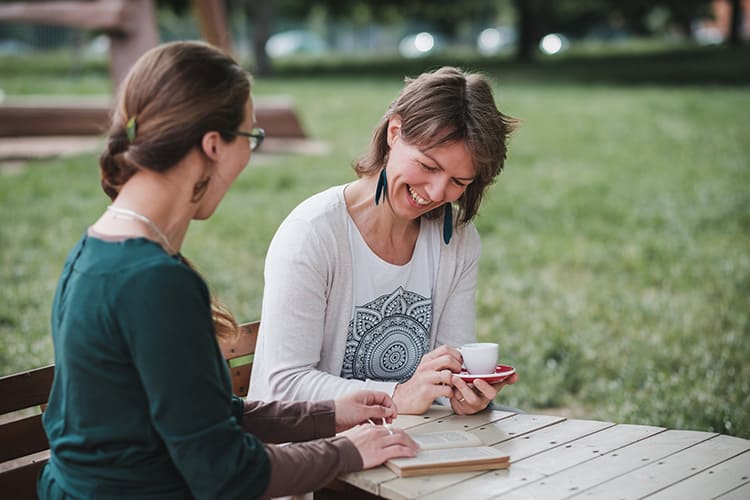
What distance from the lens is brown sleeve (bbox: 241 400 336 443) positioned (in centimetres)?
235

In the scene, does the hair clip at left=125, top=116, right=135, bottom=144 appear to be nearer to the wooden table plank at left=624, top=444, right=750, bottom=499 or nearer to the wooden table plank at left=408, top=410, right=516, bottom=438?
the wooden table plank at left=408, top=410, right=516, bottom=438

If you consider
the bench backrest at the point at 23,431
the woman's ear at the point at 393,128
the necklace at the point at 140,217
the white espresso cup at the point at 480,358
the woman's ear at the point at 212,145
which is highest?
the woman's ear at the point at 212,145

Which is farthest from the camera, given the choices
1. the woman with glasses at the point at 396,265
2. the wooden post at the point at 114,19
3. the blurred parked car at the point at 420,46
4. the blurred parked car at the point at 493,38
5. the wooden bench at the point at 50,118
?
the blurred parked car at the point at 493,38

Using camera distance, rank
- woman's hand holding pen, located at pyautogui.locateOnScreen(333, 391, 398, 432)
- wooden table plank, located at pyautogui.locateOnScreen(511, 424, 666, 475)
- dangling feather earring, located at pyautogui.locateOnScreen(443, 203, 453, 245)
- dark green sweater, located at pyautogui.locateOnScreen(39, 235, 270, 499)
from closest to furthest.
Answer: dark green sweater, located at pyautogui.locateOnScreen(39, 235, 270, 499) < wooden table plank, located at pyautogui.locateOnScreen(511, 424, 666, 475) < woman's hand holding pen, located at pyautogui.locateOnScreen(333, 391, 398, 432) < dangling feather earring, located at pyautogui.locateOnScreen(443, 203, 453, 245)

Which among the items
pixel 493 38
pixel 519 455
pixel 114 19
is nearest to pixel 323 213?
pixel 519 455

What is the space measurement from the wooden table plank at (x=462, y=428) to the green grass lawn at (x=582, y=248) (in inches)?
43.2

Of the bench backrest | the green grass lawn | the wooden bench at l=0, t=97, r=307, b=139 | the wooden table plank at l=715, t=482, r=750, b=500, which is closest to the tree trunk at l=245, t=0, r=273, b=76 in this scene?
the green grass lawn

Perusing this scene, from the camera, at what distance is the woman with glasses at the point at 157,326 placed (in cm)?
179

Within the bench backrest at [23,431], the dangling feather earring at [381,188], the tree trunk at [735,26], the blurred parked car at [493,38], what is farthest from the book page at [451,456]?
the blurred parked car at [493,38]

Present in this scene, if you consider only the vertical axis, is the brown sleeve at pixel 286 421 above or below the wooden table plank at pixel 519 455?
above

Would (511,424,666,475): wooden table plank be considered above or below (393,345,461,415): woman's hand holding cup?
below

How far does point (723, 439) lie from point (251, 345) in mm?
1517

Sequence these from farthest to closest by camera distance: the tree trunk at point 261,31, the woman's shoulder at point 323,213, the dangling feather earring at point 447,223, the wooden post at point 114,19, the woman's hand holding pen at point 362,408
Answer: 1. the tree trunk at point 261,31
2. the wooden post at point 114,19
3. the dangling feather earring at point 447,223
4. the woman's shoulder at point 323,213
5. the woman's hand holding pen at point 362,408

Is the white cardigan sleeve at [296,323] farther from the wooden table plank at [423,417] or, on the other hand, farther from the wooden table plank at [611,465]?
the wooden table plank at [611,465]
